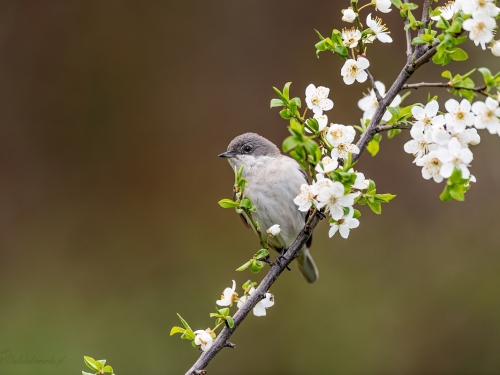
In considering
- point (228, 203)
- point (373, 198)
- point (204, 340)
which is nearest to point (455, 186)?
point (373, 198)

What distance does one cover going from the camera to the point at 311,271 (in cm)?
497

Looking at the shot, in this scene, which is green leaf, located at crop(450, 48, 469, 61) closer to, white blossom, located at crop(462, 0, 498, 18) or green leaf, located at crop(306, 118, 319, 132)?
white blossom, located at crop(462, 0, 498, 18)

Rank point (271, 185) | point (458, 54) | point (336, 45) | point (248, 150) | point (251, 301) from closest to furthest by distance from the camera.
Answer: point (458, 54) → point (336, 45) → point (251, 301) → point (271, 185) → point (248, 150)

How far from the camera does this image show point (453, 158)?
5.89 ft

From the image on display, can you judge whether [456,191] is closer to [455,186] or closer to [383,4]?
[455,186]

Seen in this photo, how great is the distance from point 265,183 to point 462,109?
2349 millimetres

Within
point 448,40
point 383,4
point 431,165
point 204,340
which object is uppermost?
point 383,4

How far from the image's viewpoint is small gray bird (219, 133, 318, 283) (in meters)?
4.03

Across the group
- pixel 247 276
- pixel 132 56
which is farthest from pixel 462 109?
pixel 132 56

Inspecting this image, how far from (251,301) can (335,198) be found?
0.68 metres

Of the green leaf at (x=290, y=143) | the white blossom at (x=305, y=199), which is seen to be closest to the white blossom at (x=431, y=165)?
the white blossom at (x=305, y=199)

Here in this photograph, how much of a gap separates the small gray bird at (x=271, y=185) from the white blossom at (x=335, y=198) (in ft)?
6.73

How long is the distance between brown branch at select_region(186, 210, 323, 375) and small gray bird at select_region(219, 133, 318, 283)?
1.50m

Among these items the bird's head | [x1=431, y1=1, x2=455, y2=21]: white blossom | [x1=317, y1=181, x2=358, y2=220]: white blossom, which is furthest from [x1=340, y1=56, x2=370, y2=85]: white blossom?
the bird's head
